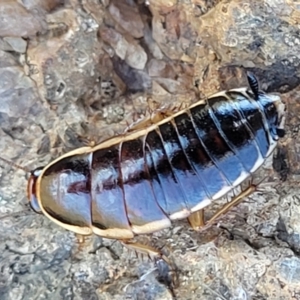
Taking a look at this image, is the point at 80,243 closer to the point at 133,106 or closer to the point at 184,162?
the point at 184,162

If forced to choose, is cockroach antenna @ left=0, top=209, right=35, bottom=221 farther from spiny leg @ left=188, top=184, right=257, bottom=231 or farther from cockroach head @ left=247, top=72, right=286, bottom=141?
cockroach head @ left=247, top=72, right=286, bottom=141

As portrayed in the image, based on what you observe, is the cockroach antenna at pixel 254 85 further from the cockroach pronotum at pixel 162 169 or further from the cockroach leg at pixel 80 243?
the cockroach leg at pixel 80 243

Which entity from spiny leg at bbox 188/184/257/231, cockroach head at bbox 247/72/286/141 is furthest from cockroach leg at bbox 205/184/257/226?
cockroach head at bbox 247/72/286/141

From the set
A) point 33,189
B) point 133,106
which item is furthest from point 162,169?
point 33,189

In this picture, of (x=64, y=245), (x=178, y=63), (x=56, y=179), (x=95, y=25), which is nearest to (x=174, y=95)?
(x=178, y=63)

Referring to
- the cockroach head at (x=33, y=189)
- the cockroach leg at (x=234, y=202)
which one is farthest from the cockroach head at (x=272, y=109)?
the cockroach head at (x=33, y=189)

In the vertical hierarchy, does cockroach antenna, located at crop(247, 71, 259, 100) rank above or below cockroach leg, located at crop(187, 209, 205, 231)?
above
